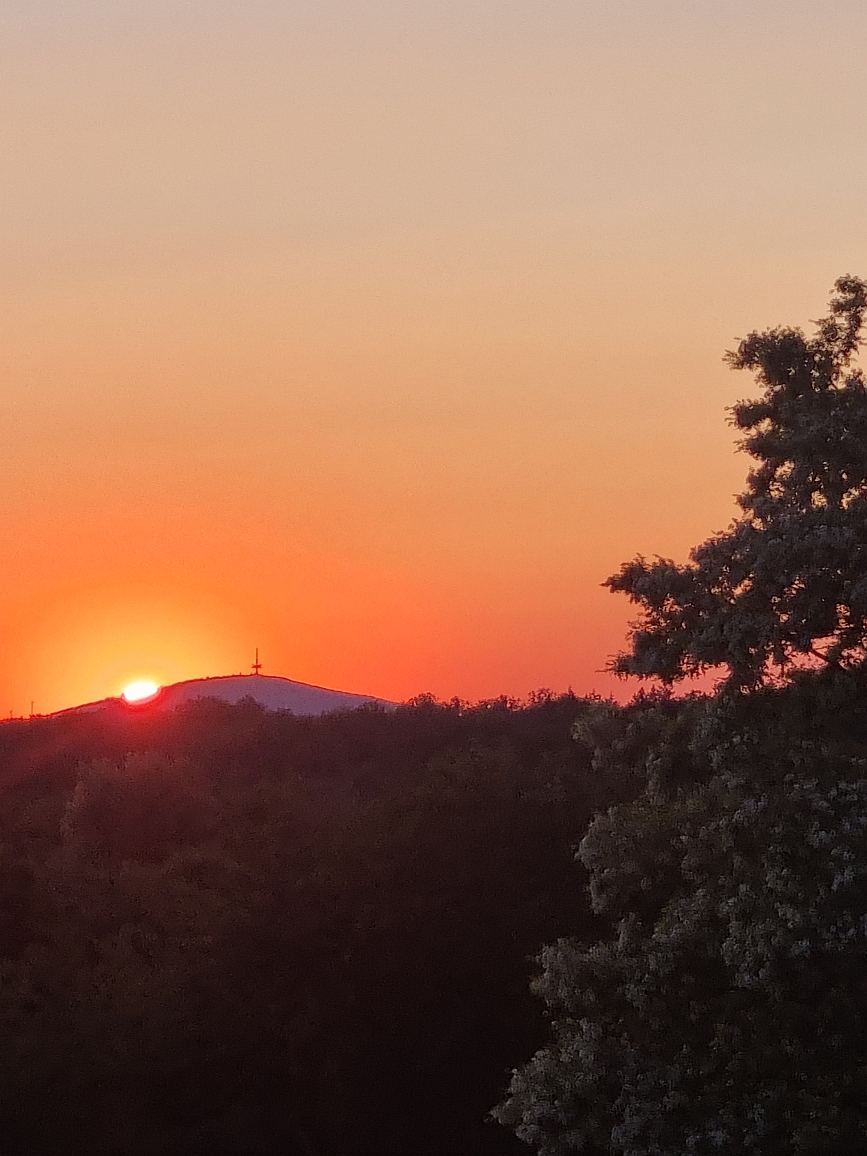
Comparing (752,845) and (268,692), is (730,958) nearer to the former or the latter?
(752,845)

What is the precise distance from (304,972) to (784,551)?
68.4 feet

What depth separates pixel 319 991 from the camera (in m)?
40.9

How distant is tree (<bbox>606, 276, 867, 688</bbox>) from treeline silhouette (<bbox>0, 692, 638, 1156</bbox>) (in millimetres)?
16289

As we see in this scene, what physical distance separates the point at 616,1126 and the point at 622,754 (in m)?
5.53

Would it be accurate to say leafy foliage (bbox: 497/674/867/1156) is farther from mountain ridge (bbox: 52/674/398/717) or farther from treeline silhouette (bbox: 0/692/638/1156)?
mountain ridge (bbox: 52/674/398/717)

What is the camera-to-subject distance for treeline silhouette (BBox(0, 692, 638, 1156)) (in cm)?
3825

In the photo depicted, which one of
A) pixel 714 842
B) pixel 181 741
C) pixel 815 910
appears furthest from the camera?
pixel 181 741

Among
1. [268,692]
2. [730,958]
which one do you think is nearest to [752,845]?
[730,958]

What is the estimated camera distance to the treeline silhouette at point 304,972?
38.2 m

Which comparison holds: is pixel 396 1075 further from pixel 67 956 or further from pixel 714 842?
pixel 714 842

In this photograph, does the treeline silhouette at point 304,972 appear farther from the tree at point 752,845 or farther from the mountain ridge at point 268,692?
the mountain ridge at point 268,692

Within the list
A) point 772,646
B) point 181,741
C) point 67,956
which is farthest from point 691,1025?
point 181,741

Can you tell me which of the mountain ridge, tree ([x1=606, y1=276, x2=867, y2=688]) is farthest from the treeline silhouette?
the mountain ridge

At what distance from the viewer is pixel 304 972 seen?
41.6 metres
